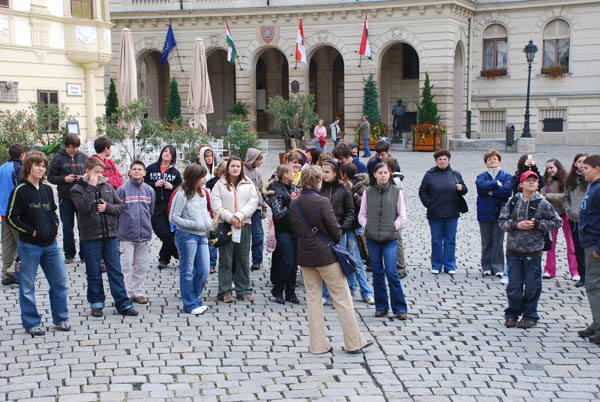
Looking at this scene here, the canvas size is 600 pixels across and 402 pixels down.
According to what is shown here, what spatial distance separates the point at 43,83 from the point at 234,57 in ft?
45.3

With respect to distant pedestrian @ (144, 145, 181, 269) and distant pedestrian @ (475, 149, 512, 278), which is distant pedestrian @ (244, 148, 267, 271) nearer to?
distant pedestrian @ (144, 145, 181, 269)

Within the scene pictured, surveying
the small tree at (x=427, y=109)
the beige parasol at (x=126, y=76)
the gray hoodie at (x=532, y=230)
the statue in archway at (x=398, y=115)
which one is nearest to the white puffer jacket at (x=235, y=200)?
the gray hoodie at (x=532, y=230)

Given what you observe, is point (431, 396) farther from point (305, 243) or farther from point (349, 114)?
point (349, 114)

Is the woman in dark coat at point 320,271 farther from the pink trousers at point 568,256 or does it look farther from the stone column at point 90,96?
the stone column at point 90,96

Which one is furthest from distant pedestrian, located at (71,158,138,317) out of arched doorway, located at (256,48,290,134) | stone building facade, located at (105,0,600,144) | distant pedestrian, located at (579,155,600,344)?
arched doorway, located at (256,48,290,134)

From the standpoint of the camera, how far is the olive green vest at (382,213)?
Answer: 8109 mm

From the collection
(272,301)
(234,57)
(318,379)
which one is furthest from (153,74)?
(318,379)

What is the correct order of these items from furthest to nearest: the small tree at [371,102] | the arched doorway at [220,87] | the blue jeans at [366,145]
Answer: the arched doorway at [220,87]
the small tree at [371,102]
the blue jeans at [366,145]

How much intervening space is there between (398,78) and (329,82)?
159 inches

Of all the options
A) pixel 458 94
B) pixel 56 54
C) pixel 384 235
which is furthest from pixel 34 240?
pixel 458 94

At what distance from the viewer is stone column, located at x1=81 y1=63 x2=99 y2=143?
2420 cm

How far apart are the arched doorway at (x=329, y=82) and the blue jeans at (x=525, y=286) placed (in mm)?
31156

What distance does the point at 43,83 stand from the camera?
22859 millimetres

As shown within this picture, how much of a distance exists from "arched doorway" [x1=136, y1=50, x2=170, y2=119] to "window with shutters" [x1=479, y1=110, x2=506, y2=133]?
17946mm
